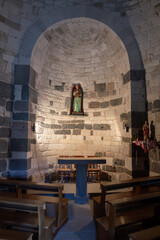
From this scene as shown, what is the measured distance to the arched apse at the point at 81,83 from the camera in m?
4.92

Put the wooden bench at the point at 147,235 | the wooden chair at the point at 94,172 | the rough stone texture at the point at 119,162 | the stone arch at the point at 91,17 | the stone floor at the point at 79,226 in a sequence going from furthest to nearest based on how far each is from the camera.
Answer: the wooden chair at the point at 94,172 < the rough stone texture at the point at 119,162 < the stone arch at the point at 91,17 < the stone floor at the point at 79,226 < the wooden bench at the point at 147,235

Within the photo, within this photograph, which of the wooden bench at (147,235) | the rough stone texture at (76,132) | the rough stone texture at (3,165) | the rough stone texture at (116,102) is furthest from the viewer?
the rough stone texture at (76,132)

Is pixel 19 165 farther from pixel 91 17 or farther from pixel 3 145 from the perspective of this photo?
pixel 91 17

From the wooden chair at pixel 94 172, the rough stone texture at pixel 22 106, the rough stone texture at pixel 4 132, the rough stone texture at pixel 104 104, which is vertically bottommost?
the wooden chair at pixel 94 172

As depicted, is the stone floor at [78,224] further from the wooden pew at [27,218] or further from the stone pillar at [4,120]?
the stone pillar at [4,120]

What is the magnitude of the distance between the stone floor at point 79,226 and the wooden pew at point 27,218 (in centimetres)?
53

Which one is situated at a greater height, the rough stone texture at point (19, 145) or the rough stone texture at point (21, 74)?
the rough stone texture at point (21, 74)

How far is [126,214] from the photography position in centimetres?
236

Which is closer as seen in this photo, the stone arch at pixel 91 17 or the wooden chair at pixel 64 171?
the stone arch at pixel 91 17

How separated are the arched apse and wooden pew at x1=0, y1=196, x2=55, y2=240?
232cm

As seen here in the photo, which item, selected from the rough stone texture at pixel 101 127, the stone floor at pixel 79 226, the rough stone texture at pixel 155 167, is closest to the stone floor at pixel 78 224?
the stone floor at pixel 79 226

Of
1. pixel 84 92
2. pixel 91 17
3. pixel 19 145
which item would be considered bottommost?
pixel 19 145

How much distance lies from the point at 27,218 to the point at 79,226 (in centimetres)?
105

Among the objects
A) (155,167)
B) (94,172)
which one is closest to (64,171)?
(94,172)
